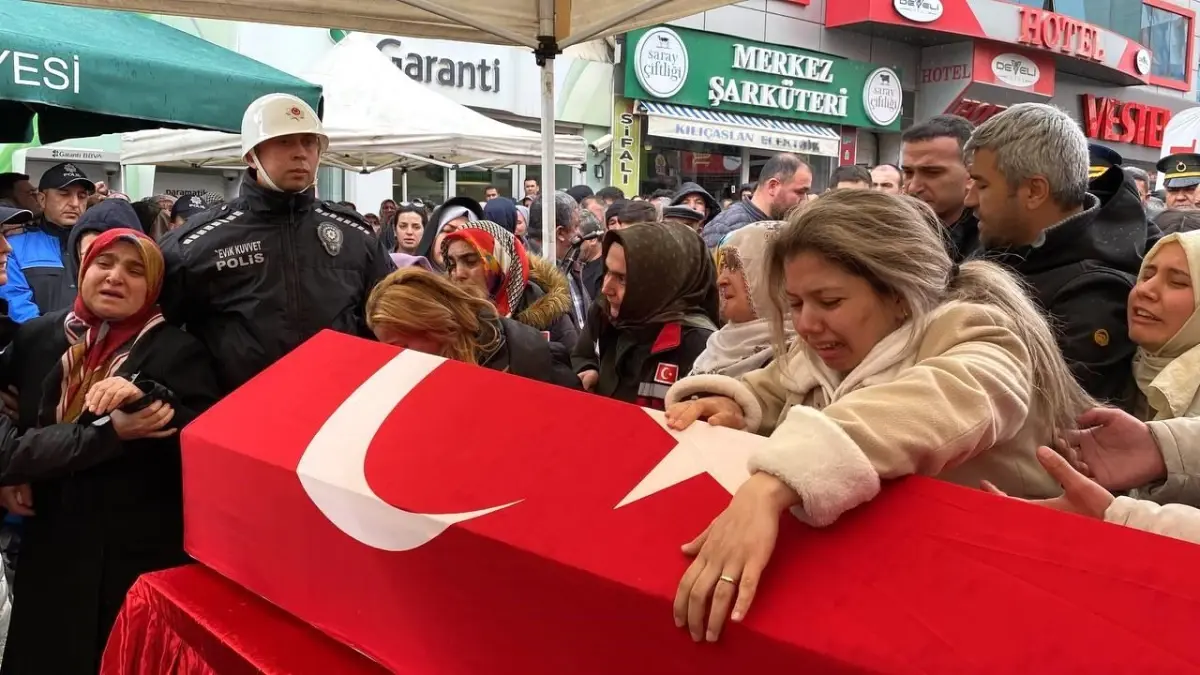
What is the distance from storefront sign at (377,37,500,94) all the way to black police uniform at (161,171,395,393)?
364 inches

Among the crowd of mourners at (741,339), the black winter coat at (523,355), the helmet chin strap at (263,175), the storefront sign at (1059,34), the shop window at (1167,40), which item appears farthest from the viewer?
the shop window at (1167,40)

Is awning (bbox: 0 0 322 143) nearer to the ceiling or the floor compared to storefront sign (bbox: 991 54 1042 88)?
nearer to the floor

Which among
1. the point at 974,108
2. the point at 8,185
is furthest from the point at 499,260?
the point at 974,108

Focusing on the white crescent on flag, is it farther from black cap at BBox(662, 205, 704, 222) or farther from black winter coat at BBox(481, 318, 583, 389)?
black cap at BBox(662, 205, 704, 222)

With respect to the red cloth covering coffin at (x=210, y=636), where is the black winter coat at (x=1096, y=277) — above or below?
above

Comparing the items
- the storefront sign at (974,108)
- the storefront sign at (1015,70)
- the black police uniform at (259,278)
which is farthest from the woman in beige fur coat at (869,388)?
the storefront sign at (1015,70)

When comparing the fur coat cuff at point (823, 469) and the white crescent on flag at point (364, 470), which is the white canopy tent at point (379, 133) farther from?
the fur coat cuff at point (823, 469)

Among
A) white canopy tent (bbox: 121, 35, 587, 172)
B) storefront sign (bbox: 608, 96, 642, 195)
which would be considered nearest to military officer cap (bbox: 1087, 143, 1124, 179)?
white canopy tent (bbox: 121, 35, 587, 172)

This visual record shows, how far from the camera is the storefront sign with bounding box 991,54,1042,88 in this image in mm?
17000

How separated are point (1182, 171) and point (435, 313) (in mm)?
5308

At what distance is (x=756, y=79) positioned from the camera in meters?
15.1

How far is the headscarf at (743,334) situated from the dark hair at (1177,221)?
4.50ft

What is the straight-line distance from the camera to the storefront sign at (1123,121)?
20.2m

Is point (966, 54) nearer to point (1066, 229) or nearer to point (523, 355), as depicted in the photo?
point (1066, 229)
